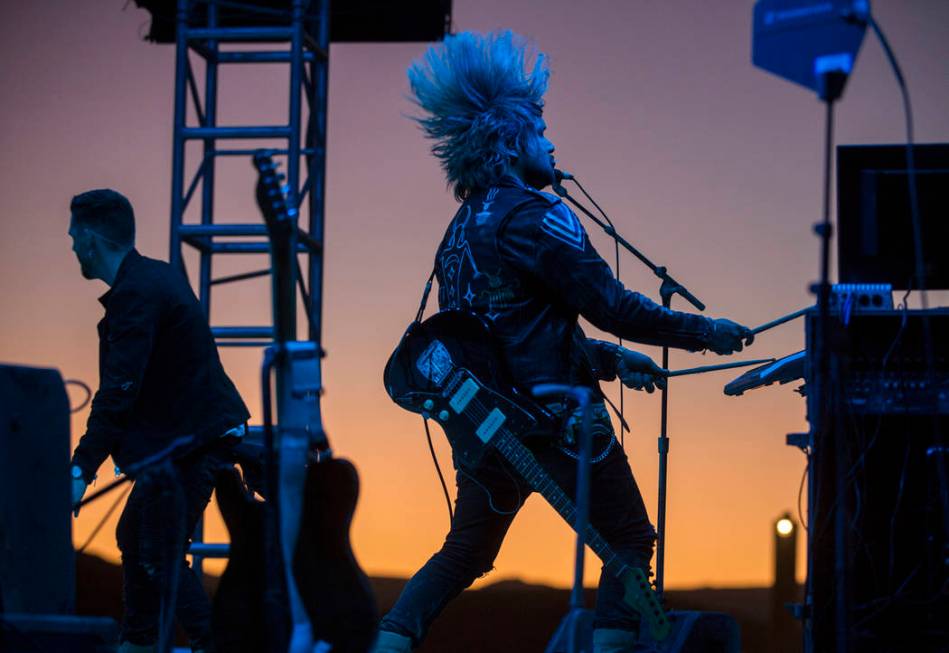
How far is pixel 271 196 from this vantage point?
7.19 feet

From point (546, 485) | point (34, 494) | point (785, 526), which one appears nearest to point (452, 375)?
point (546, 485)

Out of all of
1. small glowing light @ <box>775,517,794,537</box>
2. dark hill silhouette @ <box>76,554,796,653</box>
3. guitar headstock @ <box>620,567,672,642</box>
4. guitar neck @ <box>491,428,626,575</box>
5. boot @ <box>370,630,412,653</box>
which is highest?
guitar neck @ <box>491,428,626,575</box>

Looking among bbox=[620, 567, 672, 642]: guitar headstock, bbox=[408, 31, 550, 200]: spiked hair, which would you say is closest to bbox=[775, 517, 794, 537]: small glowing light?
bbox=[620, 567, 672, 642]: guitar headstock

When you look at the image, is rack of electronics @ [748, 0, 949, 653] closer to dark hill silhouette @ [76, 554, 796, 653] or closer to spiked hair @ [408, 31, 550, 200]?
spiked hair @ [408, 31, 550, 200]

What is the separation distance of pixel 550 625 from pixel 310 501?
305 cm

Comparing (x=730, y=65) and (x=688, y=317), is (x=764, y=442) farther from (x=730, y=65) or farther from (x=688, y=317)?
(x=688, y=317)

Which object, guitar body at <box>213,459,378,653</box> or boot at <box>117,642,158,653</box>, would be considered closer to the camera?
guitar body at <box>213,459,378,653</box>

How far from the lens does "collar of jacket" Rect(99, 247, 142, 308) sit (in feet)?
10.9

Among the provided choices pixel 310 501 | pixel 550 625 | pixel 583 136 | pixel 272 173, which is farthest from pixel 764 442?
pixel 272 173

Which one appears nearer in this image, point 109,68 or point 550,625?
point 550,625

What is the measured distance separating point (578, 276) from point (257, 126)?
2.46 meters

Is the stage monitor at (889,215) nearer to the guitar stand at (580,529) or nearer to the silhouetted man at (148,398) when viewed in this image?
the guitar stand at (580,529)

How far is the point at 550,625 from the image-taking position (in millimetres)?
5344

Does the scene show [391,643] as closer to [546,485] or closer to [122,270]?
[546,485]
